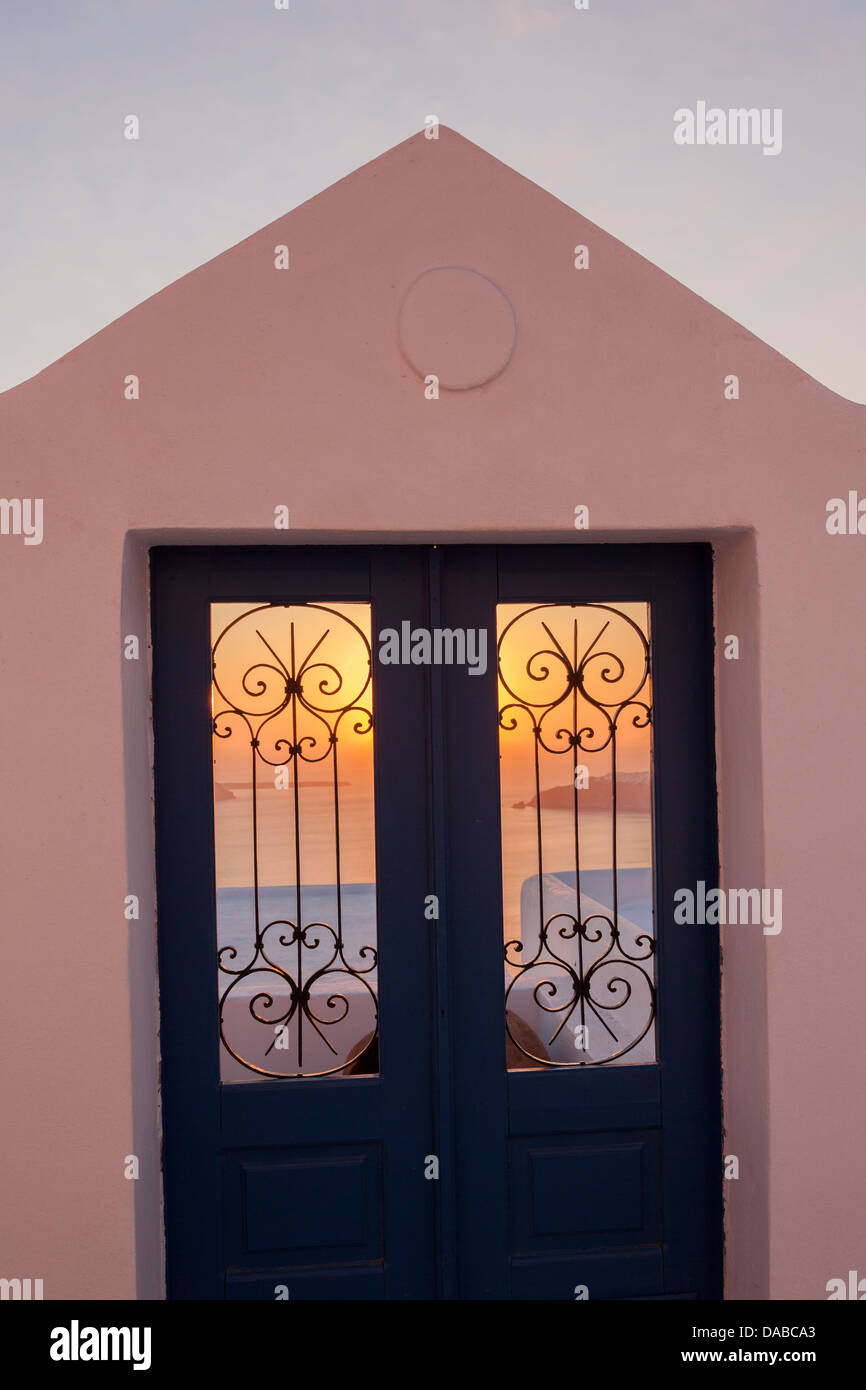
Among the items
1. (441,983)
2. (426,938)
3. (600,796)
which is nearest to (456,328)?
(600,796)

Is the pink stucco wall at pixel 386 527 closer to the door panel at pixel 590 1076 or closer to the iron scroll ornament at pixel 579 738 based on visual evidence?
the door panel at pixel 590 1076

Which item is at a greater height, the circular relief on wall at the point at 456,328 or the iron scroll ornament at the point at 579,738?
the circular relief on wall at the point at 456,328

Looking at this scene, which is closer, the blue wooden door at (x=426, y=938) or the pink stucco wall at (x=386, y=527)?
the pink stucco wall at (x=386, y=527)

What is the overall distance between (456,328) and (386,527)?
63 centimetres

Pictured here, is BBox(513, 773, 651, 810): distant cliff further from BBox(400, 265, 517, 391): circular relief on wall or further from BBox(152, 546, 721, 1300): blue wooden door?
BBox(400, 265, 517, 391): circular relief on wall

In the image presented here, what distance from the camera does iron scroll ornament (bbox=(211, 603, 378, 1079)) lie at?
2746mm

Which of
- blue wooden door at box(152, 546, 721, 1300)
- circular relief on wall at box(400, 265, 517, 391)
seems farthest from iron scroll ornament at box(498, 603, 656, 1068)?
circular relief on wall at box(400, 265, 517, 391)

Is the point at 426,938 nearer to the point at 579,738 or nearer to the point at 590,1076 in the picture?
the point at 590,1076

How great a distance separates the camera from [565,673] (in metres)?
2.86

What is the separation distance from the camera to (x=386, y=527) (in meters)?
2.53

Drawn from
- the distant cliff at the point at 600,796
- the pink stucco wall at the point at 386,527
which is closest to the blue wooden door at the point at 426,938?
the distant cliff at the point at 600,796

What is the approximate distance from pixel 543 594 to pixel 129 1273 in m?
2.44

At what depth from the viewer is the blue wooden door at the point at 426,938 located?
275 cm

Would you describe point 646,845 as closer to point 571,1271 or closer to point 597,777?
point 597,777
